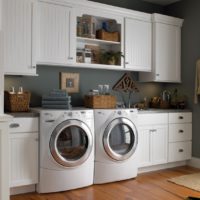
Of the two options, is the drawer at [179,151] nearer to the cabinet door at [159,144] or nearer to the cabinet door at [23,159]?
the cabinet door at [159,144]

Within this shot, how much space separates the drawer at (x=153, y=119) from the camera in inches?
156

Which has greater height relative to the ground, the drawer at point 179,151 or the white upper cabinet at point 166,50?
the white upper cabinet at point 166,50

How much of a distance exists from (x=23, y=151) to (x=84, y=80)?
1.48m

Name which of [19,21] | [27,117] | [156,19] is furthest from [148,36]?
[27,117]

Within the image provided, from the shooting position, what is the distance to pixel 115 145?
3.65 metres

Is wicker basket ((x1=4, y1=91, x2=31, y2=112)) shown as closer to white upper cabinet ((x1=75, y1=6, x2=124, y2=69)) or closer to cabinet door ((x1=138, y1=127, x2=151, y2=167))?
white upper cabinet ((x1=75, y1=6, x2=124, y2=69))

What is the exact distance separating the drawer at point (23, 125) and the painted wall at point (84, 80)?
26.6 inches

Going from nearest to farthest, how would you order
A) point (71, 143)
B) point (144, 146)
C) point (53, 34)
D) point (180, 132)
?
1. point (71, 143)
2. point (53, 34)
3. point (144, 146)
4. point (180, 132)

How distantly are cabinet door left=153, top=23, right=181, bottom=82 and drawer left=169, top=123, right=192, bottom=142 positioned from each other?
2.39 feet

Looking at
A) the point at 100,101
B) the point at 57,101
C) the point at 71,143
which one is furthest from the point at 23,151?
the point at 100,101

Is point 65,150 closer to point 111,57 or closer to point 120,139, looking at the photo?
point 120,139

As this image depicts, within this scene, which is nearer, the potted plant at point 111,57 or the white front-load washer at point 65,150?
the white front-load washer at point 65,150

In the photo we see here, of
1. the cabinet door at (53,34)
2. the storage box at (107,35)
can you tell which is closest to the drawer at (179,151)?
the storage box at (107,35)

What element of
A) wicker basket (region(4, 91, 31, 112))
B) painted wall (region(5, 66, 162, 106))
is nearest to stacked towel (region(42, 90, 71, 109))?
wicker basket (region(4, 91, 31, 112))
